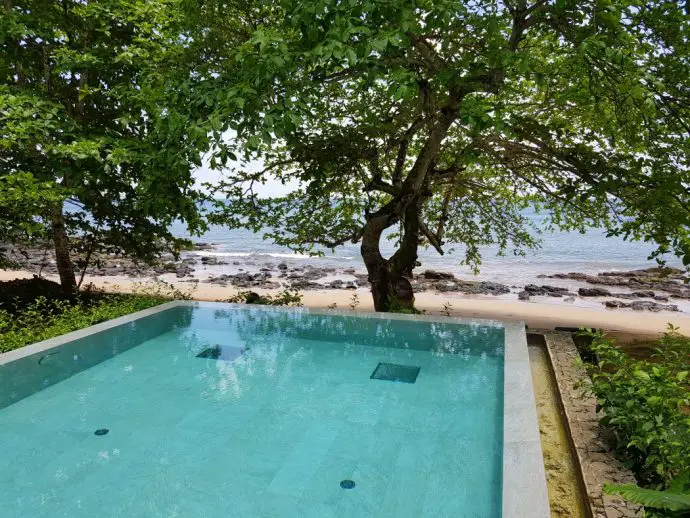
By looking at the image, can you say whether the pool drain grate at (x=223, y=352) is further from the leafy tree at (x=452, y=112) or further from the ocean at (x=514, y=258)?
the ocean at (x=514, y=258)

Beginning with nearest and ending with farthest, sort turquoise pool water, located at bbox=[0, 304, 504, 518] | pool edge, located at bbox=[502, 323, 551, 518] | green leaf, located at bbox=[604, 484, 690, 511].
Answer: green leaf, located at bbox=[604, 484, 690, 511], pool edge, located at bbox=[502, 323, 551, 518], turquoise pool water, located at bbox=[0, 304, 504, 518]

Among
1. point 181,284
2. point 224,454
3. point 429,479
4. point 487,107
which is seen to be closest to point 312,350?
point 224,454

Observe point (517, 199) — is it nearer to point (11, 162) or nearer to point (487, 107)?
point (487, 107)

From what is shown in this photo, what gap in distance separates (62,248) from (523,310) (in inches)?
492

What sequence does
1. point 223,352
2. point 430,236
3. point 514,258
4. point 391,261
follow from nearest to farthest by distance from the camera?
point 223,352 → point 391,261 → point 430,236 → point 514,258

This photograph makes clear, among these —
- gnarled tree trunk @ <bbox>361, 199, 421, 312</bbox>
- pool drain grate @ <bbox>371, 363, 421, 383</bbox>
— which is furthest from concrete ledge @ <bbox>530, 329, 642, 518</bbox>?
→ gnarled tree trunk @ <bbox>361, 199, 421, 312</bbox>

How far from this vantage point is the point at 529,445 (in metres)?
3.51

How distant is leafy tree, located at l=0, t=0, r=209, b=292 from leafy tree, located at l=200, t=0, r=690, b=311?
87cm

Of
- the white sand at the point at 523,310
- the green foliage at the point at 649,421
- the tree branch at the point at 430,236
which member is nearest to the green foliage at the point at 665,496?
the green foliage at the point at 649,421

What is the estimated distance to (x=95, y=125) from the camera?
340 inches

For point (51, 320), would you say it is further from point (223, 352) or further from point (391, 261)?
point (391, 261)

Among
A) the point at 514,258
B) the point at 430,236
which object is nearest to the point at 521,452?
the point at 430,236

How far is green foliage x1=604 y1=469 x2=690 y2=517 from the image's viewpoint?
242cm

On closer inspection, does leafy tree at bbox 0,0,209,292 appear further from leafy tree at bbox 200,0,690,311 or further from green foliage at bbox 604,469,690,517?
green foliage at bbox 604,469,690,517
